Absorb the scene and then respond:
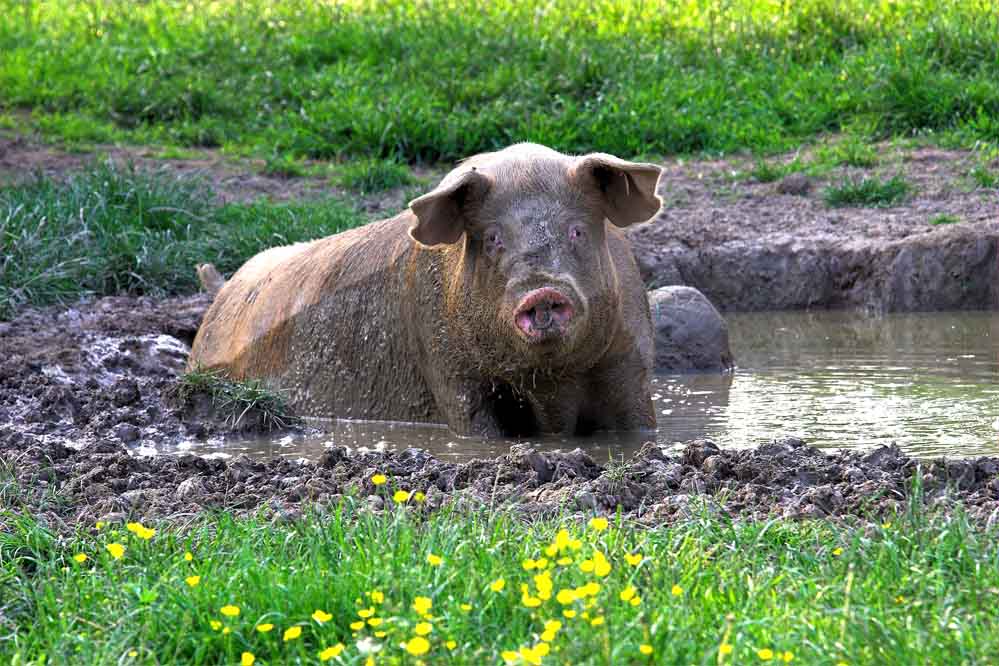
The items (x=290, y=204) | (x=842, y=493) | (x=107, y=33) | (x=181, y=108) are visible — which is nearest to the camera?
(x=842, y=493)

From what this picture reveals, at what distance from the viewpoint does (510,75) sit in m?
14.7

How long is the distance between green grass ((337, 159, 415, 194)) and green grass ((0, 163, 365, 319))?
0.77 metres

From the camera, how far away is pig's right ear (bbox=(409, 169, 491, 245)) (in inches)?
263

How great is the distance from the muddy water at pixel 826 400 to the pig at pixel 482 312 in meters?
A: 0.20

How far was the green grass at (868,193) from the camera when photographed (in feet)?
39.5

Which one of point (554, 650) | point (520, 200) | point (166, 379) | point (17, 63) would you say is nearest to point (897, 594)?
point (554, 650)

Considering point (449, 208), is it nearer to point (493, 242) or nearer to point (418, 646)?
point (493, 242)

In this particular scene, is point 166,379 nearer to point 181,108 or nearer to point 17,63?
point 181,108

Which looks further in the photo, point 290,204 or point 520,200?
point 290,204

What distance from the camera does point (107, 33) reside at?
16906mm

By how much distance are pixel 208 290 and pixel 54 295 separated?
0.96m

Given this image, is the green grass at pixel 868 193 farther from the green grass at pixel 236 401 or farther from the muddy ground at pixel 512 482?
the muddy ground at pixel 512 482

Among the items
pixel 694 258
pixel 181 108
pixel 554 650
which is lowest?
pixel 554 650

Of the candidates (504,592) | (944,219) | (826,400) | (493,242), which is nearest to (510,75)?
(944,219)
